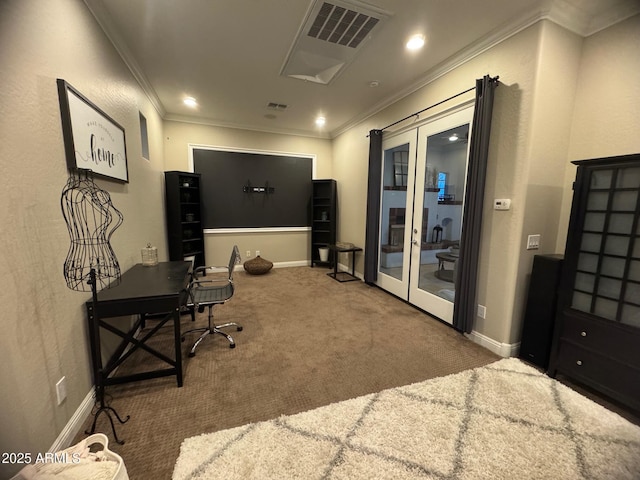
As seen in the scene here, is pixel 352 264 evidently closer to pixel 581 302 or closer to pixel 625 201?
pixel 581 302

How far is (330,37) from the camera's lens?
2.42 metres

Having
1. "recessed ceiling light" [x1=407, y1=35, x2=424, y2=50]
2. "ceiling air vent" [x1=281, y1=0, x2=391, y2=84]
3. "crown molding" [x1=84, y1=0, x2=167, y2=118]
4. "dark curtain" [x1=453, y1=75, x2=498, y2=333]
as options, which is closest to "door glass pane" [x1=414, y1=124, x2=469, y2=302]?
"dark curtain" [x1=453, y1=75, x2=498, y2=333]

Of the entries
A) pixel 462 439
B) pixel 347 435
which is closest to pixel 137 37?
pixel 347 435

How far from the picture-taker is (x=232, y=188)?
511 centimetres

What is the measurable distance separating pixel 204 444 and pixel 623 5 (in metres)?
4.11

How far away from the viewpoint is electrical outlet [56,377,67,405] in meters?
1.44

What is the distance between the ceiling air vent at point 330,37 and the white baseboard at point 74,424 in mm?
3219

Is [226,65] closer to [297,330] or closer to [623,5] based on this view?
[297,330]

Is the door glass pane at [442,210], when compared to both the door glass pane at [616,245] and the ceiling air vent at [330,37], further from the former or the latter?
the ceiling air vent at [330,37]

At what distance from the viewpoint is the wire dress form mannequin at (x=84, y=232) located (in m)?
1.60

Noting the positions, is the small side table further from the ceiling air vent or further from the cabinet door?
the cabinet door

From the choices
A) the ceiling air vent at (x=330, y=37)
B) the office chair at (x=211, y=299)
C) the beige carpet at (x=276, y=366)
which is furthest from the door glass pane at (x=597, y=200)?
the office chair at (x=211, y=299)

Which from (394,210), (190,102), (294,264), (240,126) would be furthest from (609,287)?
(240,126)

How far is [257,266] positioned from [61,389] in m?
3.50
